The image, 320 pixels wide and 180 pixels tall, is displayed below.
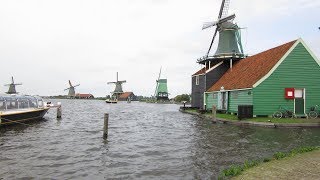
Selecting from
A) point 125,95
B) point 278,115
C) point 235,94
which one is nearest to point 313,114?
point 278,115

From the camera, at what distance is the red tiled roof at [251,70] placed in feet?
107

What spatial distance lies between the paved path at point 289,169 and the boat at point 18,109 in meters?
24.6

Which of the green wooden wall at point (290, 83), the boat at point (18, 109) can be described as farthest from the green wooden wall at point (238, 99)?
the boat at point (18, 109)

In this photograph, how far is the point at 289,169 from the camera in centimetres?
1077

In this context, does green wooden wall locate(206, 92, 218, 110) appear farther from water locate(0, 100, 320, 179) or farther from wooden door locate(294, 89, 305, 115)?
water locate(0, 100, 320, 179)

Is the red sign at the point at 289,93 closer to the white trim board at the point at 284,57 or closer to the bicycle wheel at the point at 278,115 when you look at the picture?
the bicycle wheel at the point at 278,115

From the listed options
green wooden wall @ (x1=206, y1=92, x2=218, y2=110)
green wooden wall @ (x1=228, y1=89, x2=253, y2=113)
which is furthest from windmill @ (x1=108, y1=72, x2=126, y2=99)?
green wooden wall @ (x1=228, y1=89, x2=253, y2=113)

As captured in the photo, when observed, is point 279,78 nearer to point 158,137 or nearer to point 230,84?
point 230,84

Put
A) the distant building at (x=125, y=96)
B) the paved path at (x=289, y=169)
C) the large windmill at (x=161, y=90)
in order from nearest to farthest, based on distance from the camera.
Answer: the paved path at (x=289, y=169) → the large windmill at (x=161, y=90) → the distant building at (x=125, y=96)

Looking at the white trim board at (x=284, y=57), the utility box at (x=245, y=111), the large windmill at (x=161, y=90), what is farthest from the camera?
the large windmill at (x=161, y=90)

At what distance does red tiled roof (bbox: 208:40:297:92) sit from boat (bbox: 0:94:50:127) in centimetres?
2128

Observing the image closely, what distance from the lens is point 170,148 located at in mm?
18844

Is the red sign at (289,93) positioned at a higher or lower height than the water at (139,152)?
higher

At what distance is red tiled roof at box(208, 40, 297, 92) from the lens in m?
32.7
